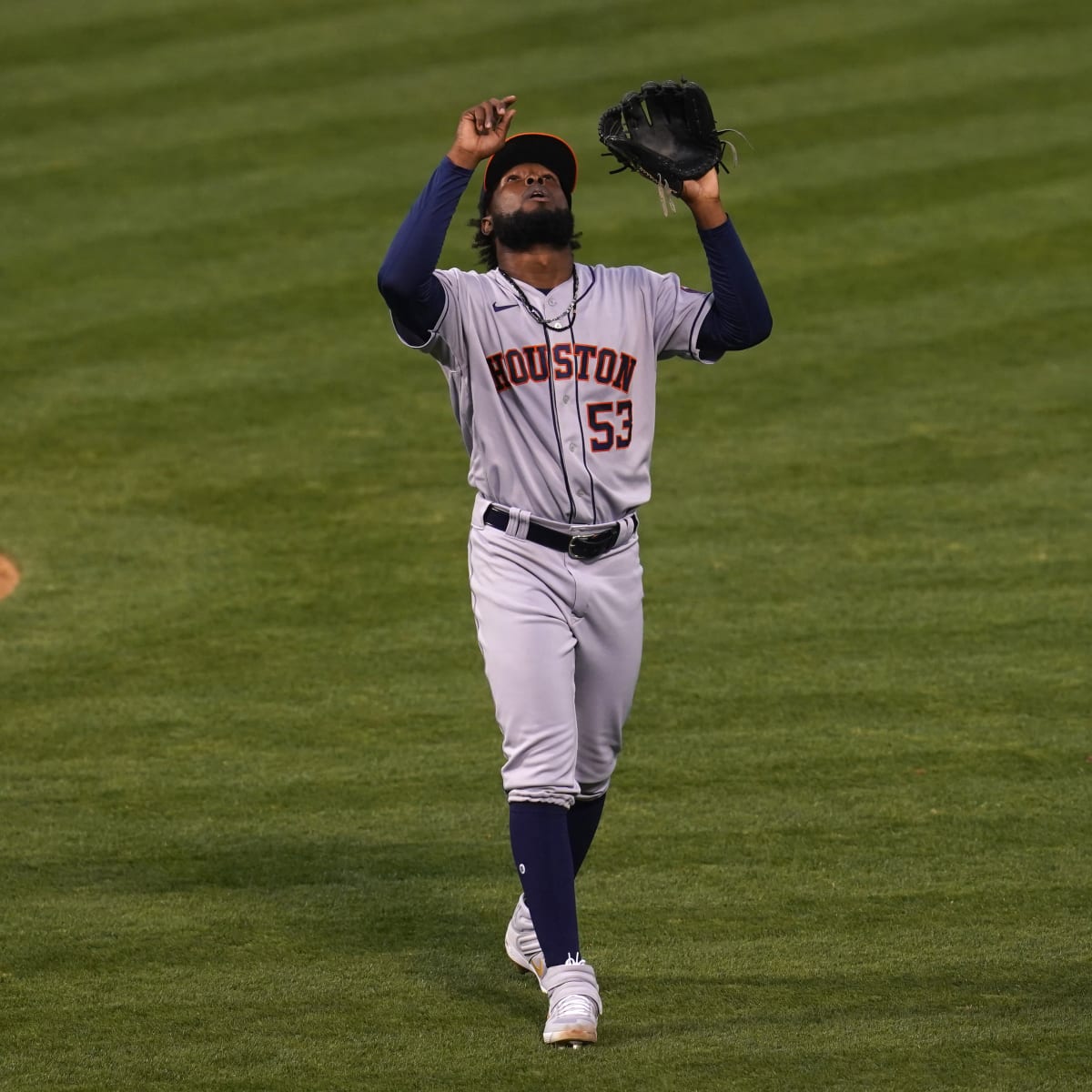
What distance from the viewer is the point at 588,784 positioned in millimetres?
4621

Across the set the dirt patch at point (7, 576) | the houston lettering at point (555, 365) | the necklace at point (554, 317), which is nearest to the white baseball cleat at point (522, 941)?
the houston lettering at point (555, 365)

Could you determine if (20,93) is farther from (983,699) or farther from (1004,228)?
(983,699)

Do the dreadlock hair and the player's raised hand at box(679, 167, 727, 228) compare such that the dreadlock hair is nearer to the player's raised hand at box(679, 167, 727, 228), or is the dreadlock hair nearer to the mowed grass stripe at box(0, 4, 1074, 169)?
the player's raised hand at box(679, 167, 727, 228)

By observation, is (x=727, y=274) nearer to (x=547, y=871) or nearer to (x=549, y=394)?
(x=549, y=394)

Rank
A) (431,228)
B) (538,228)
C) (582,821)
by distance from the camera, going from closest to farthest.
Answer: (431,228) < (538,228) < (582,821)

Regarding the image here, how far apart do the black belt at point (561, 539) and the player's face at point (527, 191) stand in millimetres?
709

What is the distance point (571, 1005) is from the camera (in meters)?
4.12

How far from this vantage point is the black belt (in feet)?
14.5

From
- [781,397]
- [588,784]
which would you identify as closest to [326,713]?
[588,784]

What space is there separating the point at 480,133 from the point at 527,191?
224 mm

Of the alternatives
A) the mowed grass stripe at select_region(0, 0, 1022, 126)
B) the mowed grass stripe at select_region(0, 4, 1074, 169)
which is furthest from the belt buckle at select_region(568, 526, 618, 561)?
the mowed grass stripe at select_region(0, 0, 1022, 126)

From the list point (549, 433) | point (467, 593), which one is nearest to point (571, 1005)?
point (549, 433)

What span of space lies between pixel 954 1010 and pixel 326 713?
2.84 metres

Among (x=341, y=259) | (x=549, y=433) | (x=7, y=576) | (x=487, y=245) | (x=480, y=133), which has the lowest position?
(x=7, y=576)
